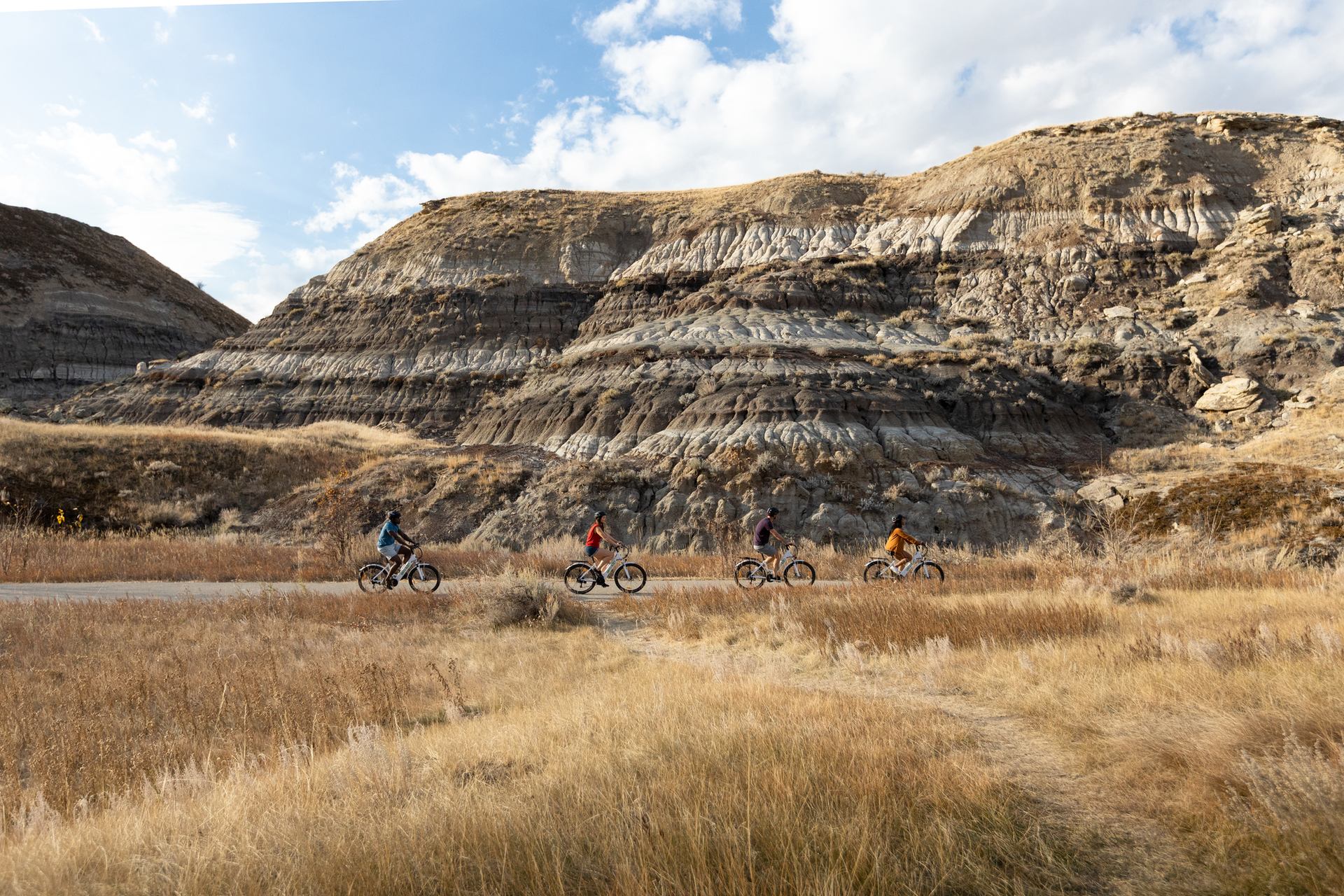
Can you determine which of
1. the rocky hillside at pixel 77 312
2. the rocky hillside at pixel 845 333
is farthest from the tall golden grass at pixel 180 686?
the rocky hillside at pixel 77 312

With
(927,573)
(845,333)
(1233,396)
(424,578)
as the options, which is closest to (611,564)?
(424,578)

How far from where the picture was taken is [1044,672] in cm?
716

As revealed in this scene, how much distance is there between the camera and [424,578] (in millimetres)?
16688

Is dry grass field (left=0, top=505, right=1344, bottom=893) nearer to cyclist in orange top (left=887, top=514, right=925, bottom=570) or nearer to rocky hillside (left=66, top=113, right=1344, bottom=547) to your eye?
cyclist in orange top (left=887, top=514, right=925, bottom=570)

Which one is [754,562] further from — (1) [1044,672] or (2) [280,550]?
(2) [280,550]

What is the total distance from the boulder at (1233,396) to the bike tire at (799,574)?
30.1m

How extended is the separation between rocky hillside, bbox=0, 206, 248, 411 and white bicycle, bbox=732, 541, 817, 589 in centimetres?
5766

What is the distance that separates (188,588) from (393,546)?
199 inches

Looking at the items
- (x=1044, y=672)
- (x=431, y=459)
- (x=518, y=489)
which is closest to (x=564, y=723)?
(x=1044, y=672)

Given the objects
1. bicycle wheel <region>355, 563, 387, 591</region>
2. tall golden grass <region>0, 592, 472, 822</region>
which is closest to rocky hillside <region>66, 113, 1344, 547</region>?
bicycle wheel <region>355, 563, 387, 591</region>

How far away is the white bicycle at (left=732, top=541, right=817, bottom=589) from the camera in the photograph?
643 inches

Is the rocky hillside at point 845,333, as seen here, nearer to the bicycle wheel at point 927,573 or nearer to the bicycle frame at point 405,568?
the bicycle wheel at point 927,573

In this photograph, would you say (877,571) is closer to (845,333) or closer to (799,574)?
(799,574)

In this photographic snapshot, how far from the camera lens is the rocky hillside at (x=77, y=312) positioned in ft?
186
